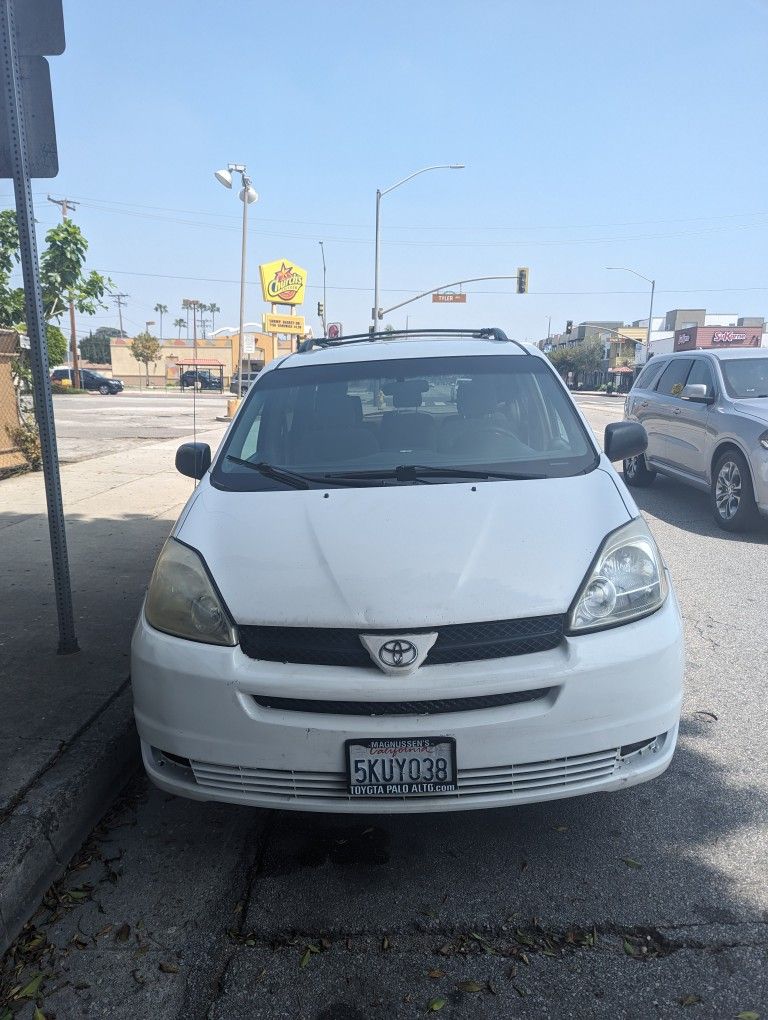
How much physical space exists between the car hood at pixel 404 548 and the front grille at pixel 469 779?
0.47m

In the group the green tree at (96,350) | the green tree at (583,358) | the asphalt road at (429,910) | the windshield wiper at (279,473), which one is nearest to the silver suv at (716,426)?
the asphalt road at (429,910)

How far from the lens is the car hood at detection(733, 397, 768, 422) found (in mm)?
7228

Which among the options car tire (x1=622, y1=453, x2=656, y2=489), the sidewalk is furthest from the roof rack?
car tire (x1=622, y1=453, x2=656, y2=489)

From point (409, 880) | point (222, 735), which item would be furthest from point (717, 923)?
point (222, 735)

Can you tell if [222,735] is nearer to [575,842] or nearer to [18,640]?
[575,842]

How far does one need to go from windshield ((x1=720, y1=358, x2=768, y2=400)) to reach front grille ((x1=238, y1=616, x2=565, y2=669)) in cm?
640

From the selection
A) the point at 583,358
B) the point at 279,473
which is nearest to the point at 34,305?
the point at 279,473

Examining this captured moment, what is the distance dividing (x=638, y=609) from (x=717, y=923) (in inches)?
37.8

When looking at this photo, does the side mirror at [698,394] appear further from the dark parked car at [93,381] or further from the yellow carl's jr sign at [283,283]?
the dark parked car at [93,381]

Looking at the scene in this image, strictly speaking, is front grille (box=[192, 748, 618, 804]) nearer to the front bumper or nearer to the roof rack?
the front bumper

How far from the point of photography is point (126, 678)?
3.82 meters

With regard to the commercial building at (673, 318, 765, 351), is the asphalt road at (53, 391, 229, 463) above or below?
below

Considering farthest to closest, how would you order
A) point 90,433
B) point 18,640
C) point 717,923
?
point 90,433 < point 18,640 < point 717,923

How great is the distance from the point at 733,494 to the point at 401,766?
243 inches
